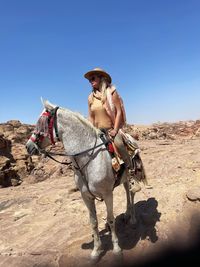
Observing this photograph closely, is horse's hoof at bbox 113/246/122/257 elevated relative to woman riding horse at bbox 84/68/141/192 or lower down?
lower down

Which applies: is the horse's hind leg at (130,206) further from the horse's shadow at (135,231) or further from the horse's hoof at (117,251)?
the horse's hoof at (117,251)

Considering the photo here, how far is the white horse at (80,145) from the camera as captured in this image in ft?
18.6

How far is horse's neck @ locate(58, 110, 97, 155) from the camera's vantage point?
572cm

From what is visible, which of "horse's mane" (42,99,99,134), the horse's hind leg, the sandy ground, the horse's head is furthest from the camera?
the horse's hind leg

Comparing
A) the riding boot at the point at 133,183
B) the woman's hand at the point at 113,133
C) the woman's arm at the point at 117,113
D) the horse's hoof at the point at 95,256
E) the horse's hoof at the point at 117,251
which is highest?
the woman's arm at the point at 117,113

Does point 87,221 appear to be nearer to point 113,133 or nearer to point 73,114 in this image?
point 113,133

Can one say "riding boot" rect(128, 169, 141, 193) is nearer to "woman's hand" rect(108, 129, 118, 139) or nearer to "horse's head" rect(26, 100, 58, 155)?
"woman's hand" rect(108, 129, 118, 139)

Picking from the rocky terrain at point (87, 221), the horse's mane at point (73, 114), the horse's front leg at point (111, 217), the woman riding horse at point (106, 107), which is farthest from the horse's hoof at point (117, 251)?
the horse's mane at point (73, 114)

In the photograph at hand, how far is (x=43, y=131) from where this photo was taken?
5652 millimetres

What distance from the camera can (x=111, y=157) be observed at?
603 cm

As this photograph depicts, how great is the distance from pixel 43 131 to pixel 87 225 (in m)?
3.29

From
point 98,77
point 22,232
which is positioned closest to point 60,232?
point 22,232

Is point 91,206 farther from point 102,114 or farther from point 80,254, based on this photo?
point 102,114

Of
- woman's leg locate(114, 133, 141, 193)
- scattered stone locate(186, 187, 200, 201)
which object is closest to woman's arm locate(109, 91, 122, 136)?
woman's leg locate(114, 133, 141, 193)
